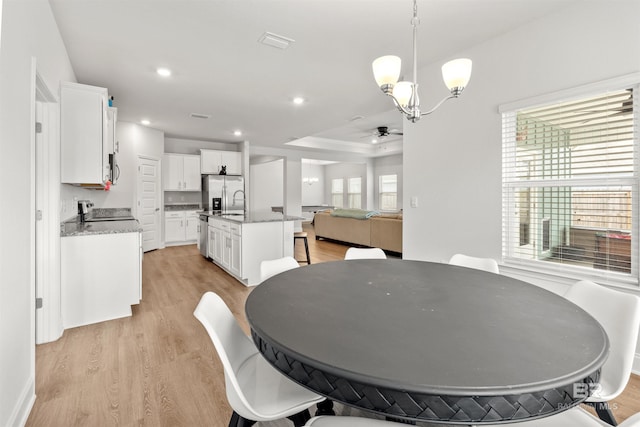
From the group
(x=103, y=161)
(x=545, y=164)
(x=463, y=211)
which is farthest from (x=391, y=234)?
(x=103, y=161)

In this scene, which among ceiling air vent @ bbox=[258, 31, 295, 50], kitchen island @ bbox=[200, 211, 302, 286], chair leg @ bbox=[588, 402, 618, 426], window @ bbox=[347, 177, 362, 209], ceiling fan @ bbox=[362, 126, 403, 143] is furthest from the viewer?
window @ bbox=[347, 177, 362, 209]

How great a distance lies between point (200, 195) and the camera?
7.64 meters

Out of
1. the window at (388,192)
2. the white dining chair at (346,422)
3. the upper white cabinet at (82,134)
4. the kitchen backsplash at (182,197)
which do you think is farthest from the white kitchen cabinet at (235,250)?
the window at (388,192)

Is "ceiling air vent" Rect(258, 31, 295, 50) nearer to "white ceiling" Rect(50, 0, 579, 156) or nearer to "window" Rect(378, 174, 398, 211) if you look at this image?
"white ceiling" Rect(50, 0, 579, 156)

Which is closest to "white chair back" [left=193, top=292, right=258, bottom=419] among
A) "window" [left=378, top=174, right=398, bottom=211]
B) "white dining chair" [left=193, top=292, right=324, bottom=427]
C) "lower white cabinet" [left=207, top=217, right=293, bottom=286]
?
"white dining chair" [left=193, top=292, right=324, bottom=427]

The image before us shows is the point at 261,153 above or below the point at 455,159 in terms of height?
above

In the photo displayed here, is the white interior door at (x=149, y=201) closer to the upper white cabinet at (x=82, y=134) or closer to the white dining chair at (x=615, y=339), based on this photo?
the upper white cabinet at (x=82, y=134)

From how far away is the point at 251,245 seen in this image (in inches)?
160

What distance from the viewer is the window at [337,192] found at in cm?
1345

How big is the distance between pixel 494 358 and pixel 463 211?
241cm

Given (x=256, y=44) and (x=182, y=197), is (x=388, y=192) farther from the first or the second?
(x=256, y=44)

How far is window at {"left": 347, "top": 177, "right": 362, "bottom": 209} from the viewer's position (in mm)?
12505

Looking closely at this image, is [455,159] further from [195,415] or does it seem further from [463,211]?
[195,415]

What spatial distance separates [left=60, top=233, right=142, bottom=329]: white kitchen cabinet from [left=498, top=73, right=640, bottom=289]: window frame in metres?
3.57
